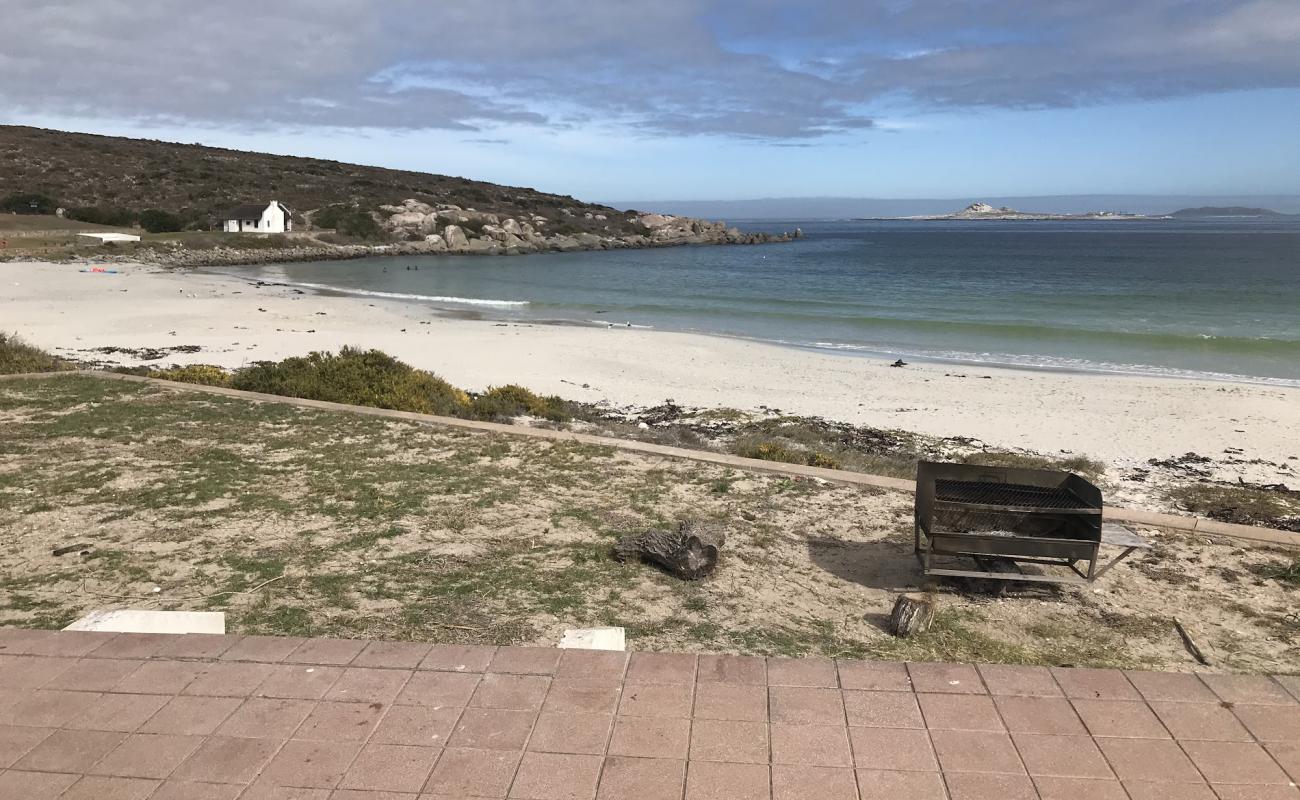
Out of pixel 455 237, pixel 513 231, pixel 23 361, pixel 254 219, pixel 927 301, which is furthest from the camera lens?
pixel 513 231

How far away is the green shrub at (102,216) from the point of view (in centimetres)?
5612

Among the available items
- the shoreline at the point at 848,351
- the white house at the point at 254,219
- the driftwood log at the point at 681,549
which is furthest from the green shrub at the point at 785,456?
the white house at the point at 254,219

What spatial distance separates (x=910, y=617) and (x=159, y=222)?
64055 mm

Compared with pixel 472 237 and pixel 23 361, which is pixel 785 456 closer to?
pixel 23 361

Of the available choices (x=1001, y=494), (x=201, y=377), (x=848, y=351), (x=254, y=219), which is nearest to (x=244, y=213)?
(x=254, y=219)

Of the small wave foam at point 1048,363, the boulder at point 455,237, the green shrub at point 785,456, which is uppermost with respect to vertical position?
the boulder at point 455,237

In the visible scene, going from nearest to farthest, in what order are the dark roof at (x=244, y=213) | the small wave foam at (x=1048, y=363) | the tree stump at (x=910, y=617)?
1. the tree stump at (x=910, y=617)
2. the small wave foam at (x=1048, y=363)
3. the dark roof at (x=244, y=213)

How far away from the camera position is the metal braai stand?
16.1 ft

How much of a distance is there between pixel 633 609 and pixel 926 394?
500 inches

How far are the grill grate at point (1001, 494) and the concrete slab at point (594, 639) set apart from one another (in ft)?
7.59

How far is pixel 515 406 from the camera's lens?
1155 cm

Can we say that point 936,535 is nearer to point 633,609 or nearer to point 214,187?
point 633,609

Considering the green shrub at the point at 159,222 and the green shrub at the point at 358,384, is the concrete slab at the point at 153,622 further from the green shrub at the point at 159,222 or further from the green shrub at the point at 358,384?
the green shrub at the point at 159,222

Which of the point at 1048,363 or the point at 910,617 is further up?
the point at 910,617
